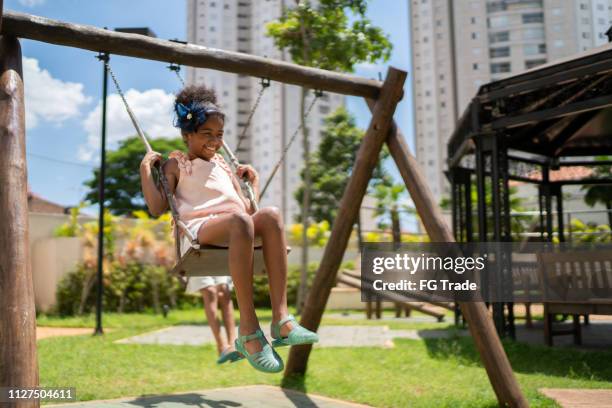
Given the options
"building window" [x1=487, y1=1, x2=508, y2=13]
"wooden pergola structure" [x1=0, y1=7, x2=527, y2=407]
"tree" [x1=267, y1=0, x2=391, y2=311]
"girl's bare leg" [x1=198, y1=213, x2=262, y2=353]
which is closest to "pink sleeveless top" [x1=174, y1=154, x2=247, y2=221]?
"girl's bare leg" [x1=198, y1=213, x2=262, y2=353]

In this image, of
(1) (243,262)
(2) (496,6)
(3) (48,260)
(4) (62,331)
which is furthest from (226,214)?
(2) (496,6)

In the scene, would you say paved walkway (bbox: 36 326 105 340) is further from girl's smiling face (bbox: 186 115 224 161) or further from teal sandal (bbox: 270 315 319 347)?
teal sandal (bbox: 270 315 319 347)

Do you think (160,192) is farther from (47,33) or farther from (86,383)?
(86,383)

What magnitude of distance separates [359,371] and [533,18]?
56.0 meters

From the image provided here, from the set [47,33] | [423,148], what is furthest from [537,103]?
[423,148]

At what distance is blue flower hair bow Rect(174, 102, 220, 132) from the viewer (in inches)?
150

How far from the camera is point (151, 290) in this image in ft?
48.1

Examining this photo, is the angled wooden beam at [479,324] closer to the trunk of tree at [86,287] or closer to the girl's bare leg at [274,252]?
the girl's bare leg at [274,252]

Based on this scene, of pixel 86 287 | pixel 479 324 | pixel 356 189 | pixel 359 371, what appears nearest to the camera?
pixel 479 324

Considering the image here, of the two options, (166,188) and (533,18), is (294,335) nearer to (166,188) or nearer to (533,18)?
(166,188)

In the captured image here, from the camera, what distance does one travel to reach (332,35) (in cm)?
1230

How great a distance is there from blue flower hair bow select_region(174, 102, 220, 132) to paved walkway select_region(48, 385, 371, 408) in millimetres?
1991

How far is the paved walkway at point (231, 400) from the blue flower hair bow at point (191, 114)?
1.99 metres

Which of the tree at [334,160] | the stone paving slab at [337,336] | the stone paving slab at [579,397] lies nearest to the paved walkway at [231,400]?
the stone paving slab at [579,397]
